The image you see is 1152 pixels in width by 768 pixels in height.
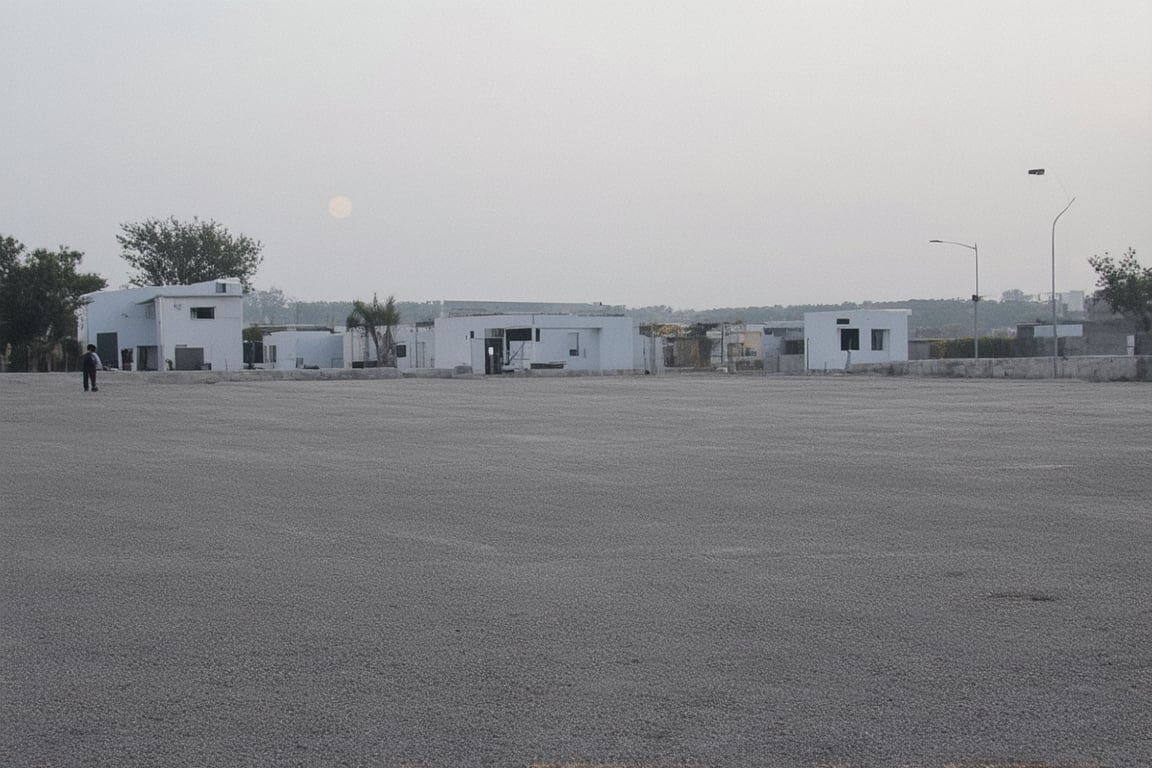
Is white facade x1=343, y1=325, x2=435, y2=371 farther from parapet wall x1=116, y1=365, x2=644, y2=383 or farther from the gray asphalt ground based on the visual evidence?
the gray asphalt ground

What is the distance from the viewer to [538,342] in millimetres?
76938

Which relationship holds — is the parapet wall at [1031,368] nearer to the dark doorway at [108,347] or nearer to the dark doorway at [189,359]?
the dark doorway at [189,359]

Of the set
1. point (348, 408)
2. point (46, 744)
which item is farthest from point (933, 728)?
point (348, 408)

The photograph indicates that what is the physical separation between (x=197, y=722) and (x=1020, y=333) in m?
97.2

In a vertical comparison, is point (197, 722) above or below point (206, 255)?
below

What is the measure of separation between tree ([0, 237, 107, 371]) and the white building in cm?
206

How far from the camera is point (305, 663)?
5348 mm

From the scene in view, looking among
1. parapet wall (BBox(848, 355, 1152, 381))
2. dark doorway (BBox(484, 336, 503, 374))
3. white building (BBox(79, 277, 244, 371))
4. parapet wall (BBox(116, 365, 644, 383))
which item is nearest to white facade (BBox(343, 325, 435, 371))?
dark doorway (BBox(484, 336, 503, 374))

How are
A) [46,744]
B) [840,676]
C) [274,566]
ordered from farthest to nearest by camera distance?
[274,566] → [840,676] → [46,744]

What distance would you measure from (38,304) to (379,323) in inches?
876

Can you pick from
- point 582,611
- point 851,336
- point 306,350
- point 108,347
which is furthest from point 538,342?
point 582,611

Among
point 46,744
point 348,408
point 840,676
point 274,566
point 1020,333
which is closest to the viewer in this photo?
point 46,744

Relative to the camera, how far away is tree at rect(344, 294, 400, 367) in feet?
275

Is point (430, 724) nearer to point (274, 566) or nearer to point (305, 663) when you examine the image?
point (305, 663)
